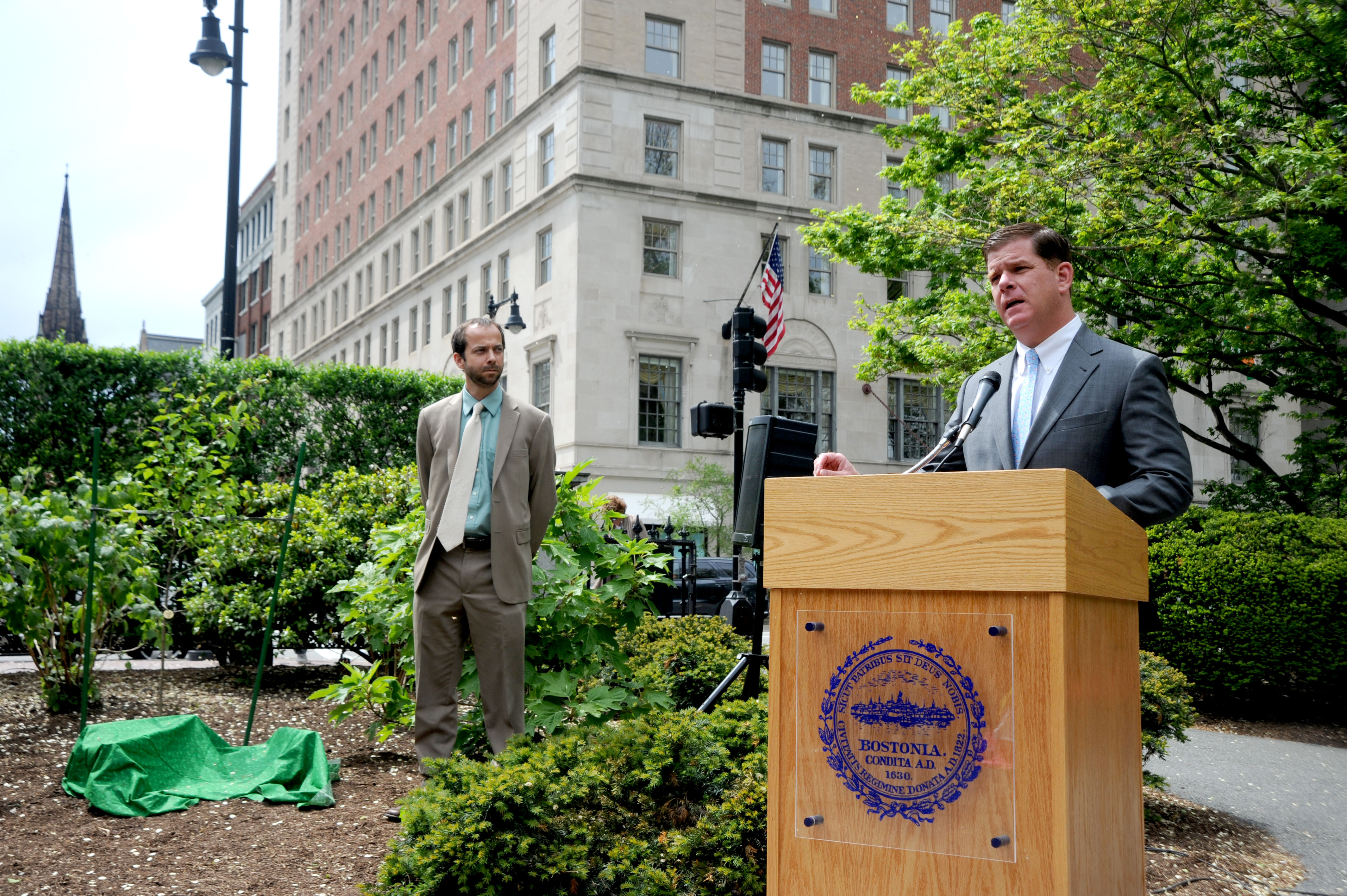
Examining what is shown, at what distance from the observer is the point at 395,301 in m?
48.2

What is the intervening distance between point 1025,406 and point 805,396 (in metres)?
33.7

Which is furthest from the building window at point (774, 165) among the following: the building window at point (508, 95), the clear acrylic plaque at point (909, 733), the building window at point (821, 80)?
the clear acrylic plaque at point (909, 733)

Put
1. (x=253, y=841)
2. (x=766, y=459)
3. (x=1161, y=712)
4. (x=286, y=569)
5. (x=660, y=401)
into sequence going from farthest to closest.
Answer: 1. (x=660, y=401)
2. (x=286, y=569)
3. (x=766, y=459)
4. (x=1161, y=712)
5. (x=253, y=841)

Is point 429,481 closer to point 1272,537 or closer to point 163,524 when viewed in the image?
point 163,524

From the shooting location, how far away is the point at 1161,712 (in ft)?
20.4

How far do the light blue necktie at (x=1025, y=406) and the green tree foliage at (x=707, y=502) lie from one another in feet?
92.8

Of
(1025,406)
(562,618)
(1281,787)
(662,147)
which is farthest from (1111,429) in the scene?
(662,147)

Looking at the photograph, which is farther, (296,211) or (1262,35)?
(296,211)

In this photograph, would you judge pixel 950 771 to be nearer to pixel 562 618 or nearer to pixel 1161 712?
pixel 562 618

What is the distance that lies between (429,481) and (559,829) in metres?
A: 2.29

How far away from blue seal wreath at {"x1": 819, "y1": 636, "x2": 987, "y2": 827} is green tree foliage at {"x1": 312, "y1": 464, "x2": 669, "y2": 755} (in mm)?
3649

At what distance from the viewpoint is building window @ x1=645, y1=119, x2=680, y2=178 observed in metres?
35.2

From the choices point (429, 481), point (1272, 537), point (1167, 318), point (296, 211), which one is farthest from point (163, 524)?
point (296, 211)

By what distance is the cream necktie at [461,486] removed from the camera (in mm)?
5352
